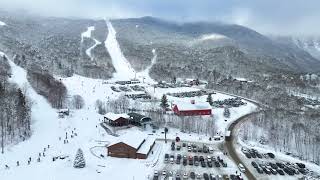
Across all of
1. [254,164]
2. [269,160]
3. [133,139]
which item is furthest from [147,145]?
[269,160]

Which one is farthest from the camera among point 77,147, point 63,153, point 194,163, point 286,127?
point 286,127

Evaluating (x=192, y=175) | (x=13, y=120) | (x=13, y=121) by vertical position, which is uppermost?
(x=13, y=120)

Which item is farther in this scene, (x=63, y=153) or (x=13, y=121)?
(x=13, y=121)

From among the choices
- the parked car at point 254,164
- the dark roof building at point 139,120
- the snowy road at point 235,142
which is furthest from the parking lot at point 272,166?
the dark roof building at point 139,120

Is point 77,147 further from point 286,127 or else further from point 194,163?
point 286,127

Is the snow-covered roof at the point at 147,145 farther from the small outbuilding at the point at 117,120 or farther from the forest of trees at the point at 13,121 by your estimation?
the forest of trees at the point at 13,121

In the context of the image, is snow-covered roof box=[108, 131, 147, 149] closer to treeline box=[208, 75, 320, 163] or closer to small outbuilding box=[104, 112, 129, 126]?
small outbuilding box=[104, 112, 129, 126]

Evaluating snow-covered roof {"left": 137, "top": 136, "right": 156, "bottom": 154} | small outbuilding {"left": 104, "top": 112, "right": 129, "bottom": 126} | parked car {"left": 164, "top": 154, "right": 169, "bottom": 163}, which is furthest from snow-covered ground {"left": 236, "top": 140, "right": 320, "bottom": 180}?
small outbuilding {"left": 104, "top": 112, "right": 129, "bottom": 126}
